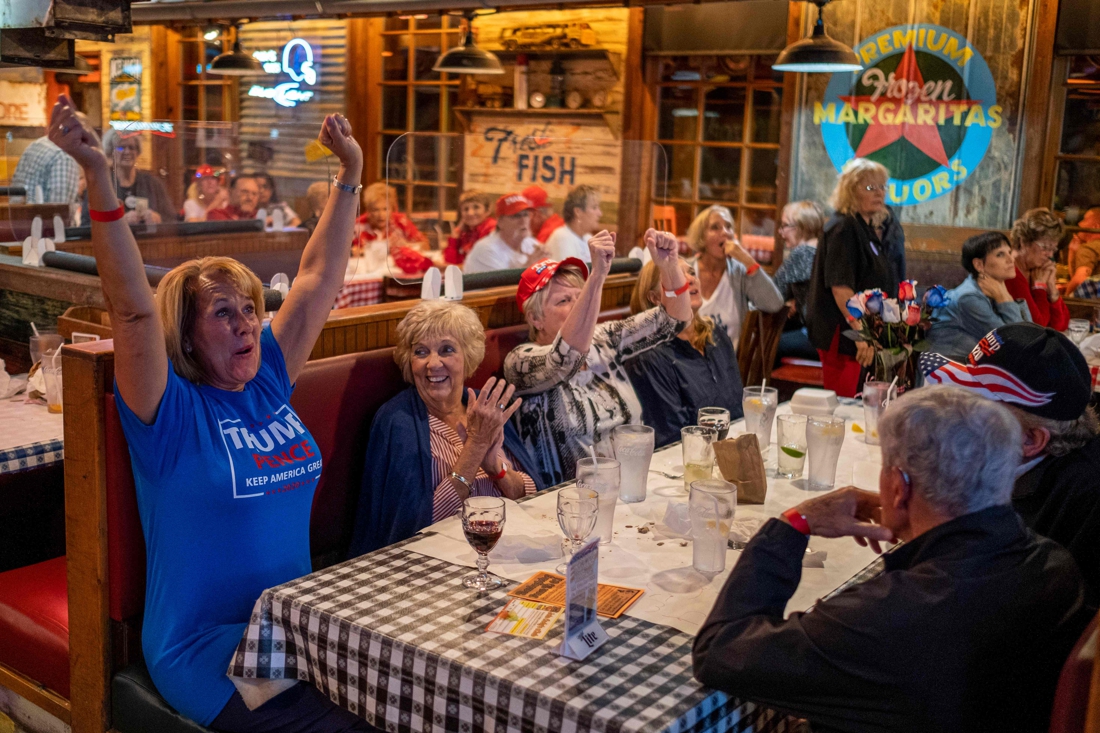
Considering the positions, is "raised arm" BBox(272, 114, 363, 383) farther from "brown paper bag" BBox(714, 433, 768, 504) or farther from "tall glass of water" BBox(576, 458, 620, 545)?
"brown paper bag" BBox(714, 433, 768, 504)

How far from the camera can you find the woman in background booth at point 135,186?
20.3 feet

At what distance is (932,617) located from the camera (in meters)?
1.45

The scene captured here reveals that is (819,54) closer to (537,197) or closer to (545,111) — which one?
(537,197)

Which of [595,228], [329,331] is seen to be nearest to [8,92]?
[595,228]

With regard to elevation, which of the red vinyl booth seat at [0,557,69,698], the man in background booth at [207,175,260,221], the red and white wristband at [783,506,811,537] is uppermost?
the man in background booth at [207,175,260,221]

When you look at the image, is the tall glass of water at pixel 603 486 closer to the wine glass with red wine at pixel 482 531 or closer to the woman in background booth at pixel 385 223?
the wine glass with red wine at pixel 482 531

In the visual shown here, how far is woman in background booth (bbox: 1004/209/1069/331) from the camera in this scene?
17.9ft

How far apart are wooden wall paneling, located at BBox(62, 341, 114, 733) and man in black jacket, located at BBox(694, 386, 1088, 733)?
1.42 metres

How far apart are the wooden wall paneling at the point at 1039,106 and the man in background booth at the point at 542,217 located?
299 cm

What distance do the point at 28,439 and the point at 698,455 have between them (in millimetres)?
1751

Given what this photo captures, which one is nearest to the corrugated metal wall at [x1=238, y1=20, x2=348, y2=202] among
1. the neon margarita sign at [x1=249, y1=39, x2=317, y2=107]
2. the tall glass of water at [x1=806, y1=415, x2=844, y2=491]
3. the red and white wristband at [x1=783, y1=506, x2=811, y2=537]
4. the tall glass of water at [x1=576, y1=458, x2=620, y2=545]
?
the neon margarita sign at [x1=249, y1=39, x2=317, y2=107]

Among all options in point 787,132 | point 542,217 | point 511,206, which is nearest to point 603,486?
point 511,206

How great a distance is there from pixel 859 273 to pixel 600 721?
407cm

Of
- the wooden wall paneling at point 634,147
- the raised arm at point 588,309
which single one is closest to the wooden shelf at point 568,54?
the wooden wall paneling at point 634,147
